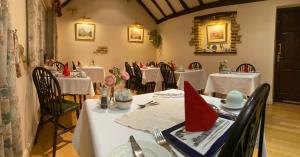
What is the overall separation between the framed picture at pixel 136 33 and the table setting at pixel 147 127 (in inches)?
255

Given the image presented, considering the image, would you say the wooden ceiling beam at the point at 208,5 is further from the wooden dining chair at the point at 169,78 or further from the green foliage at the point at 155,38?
the wooden dining chair at the point at 169,78

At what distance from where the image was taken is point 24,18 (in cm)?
248

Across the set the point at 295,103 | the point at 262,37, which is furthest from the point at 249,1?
the point at 295,103

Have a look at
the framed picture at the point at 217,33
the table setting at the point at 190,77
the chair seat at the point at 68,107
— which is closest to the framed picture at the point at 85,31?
the table setting at the point at 190,77

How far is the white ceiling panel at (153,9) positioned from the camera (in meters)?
7.49

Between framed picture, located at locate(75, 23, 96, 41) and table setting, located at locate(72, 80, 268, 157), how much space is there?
18.7 feet

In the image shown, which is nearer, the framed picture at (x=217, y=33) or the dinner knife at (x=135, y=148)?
the dinner knife at (x=135, y=148)

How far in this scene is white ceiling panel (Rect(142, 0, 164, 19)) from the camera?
7494mm

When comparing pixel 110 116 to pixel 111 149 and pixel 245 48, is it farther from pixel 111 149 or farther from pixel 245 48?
pixel 245 48

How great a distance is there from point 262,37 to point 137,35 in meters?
4.16

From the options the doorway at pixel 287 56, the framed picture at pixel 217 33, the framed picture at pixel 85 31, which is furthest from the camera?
the framed picture at pixel 85 31

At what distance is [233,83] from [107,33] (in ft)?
15.8

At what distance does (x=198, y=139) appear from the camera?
790 millimetres

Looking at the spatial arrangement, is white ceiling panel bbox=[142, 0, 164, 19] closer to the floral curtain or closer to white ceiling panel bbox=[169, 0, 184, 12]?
white ceiling panel bbox=[169, 0, 184, 12]
